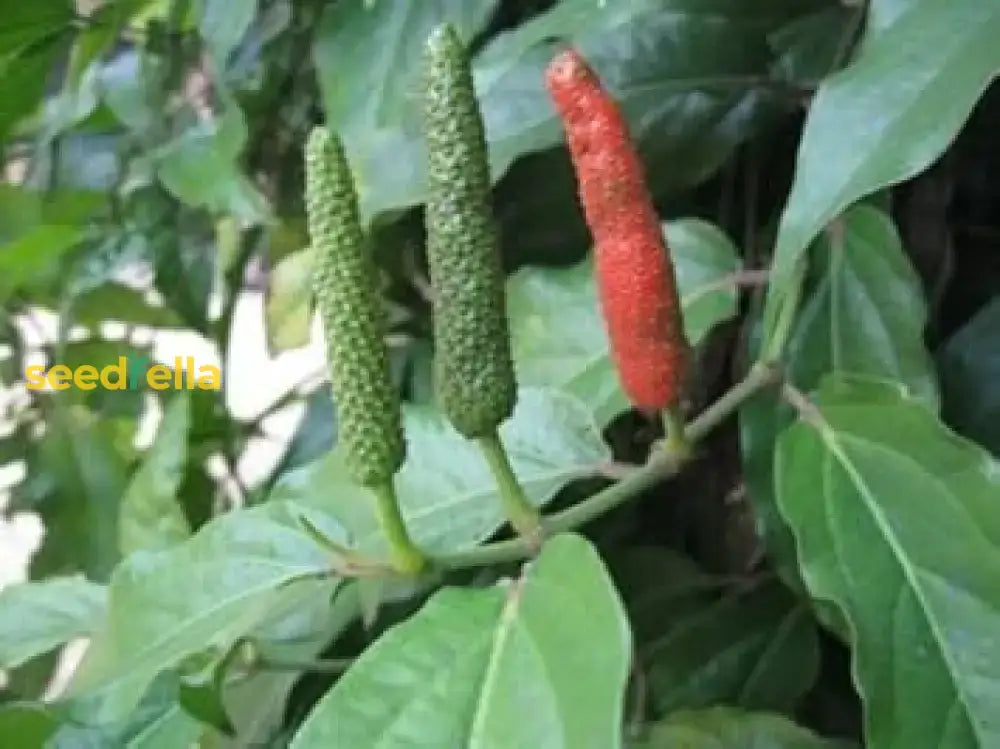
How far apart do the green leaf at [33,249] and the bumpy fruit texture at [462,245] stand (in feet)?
1.51

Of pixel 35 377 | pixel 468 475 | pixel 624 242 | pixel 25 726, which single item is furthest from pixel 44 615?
pixel 35 377

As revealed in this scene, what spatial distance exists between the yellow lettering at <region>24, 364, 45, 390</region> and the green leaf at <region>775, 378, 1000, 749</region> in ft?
1.81

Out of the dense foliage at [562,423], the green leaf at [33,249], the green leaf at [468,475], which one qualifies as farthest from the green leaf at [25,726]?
the green leaf at [33,249]

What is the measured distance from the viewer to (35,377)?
37.2 inches

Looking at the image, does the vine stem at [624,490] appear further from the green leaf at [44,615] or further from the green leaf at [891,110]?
the green leaf at [44,615]

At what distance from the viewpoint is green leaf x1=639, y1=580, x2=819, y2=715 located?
592 millimetres

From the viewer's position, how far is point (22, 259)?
84 cm

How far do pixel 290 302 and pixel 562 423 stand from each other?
293 millimetres

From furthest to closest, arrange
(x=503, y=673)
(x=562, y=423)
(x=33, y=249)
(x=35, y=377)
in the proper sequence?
(x=35, y=377) → (x=33, y=249) → (x=562, y=423) → (x=503, y=673)

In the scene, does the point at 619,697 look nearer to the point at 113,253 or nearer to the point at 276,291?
the point at 276,291

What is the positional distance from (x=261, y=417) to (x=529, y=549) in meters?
0.51

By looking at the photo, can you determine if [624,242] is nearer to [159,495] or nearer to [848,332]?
[848,332]

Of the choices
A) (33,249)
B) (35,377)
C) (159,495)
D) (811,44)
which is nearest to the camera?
(811,44)

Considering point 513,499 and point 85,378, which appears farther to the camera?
point 85,378
